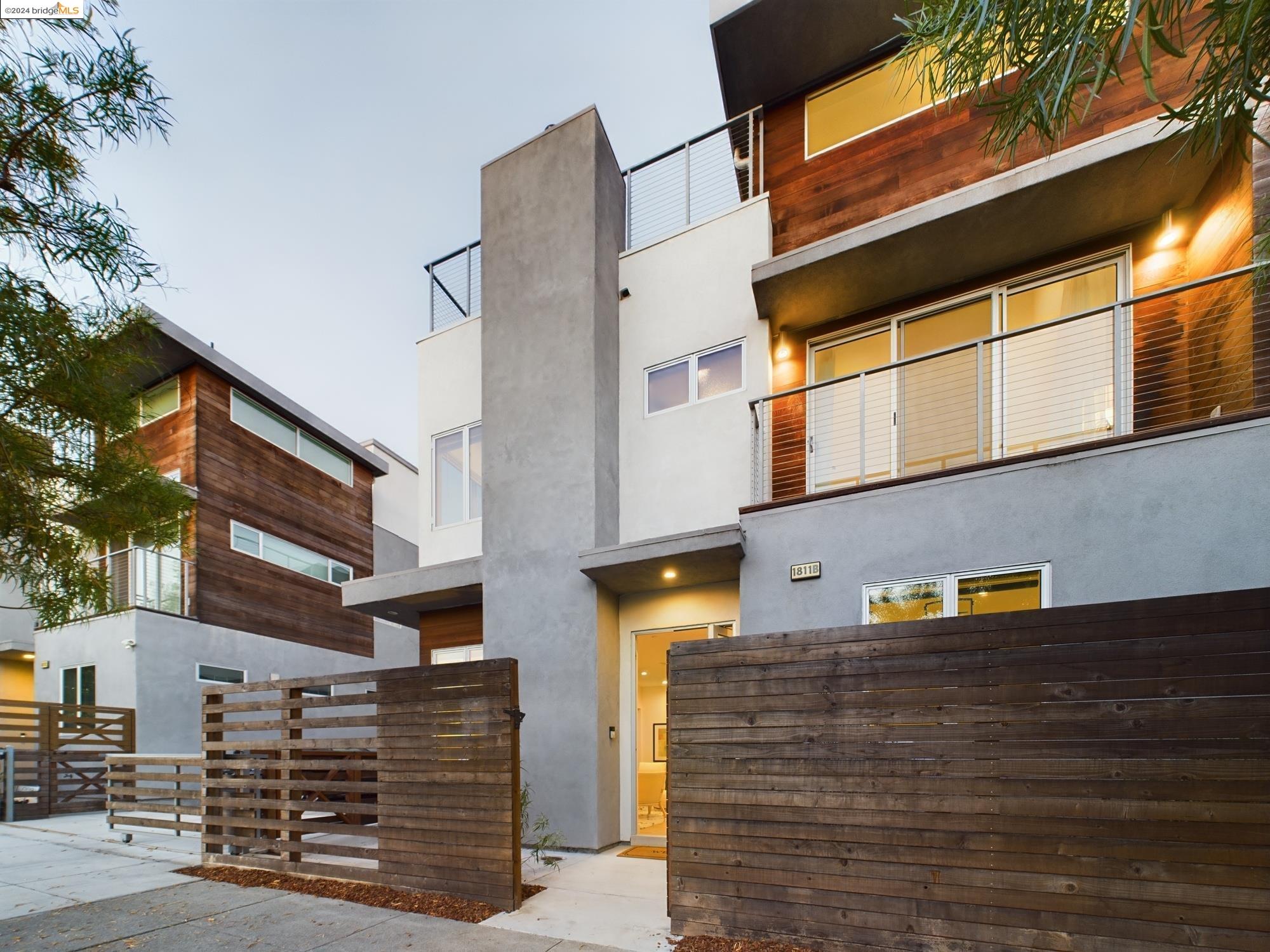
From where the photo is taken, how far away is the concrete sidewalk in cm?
436

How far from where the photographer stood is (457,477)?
9.26 meters

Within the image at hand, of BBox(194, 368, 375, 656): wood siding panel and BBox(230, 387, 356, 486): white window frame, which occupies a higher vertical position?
BBox(230, 387, 356, 486): white window frame

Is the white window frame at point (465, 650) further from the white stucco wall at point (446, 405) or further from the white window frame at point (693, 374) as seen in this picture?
the white window frame at point (693, 374)

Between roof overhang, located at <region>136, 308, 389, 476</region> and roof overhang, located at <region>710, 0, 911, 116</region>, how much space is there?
9.87 m

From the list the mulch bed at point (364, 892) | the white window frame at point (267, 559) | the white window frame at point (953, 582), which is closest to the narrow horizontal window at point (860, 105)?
the white window frame at point (953, 582)

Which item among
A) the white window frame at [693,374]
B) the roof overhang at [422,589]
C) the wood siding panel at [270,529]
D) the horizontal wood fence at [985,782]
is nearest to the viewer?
the horizontal wood fence at [985,782]

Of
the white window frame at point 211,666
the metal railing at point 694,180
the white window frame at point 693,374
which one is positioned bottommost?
the white window frame at point 211,666

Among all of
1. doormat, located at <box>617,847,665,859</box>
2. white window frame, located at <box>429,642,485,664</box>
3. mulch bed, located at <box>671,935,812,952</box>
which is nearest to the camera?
mulch bed, located at <box>671,935,812,952</box>

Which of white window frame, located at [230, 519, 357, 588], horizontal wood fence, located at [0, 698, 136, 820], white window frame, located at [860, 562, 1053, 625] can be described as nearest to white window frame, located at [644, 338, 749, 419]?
white window frame, located at [860, 562, 1053, 625]

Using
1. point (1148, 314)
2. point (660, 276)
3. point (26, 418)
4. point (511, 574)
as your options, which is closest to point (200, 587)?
point (511, 574)

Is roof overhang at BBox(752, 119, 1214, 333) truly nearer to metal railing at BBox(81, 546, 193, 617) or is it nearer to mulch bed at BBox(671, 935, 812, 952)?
mulch bed at BBox(671, 935, 812, 952)

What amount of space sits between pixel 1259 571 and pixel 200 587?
15224mm

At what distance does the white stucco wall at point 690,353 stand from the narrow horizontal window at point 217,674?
946 centimetres

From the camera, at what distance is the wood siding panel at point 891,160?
19.7 feet
